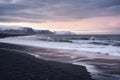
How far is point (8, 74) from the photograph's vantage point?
834cm

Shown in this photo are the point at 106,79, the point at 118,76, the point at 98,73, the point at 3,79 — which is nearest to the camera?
the point at 3,79

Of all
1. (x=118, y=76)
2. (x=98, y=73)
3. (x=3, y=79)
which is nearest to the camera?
(x=3, y=79)

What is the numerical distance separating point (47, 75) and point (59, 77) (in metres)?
Answer: 0.58

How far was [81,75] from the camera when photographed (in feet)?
29.1

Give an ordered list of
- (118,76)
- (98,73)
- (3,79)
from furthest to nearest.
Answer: (98,73)
(118,76)
(3,79)

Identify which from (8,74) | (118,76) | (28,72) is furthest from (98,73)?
(8,74)

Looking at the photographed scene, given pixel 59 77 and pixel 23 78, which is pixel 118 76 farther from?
pixel 23 78

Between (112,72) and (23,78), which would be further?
(112,72)

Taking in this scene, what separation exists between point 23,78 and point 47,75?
1125mm

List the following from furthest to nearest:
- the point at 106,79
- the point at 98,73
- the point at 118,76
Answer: the point at 98,73, the point at 118,76, the point at 106,79

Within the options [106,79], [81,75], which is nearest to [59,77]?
[81,75]

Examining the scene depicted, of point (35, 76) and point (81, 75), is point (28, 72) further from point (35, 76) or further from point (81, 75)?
point (81, 75)

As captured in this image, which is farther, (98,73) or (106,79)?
(98,73)

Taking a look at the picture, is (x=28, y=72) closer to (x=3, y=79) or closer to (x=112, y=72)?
Answer: (x=3, y=79)
